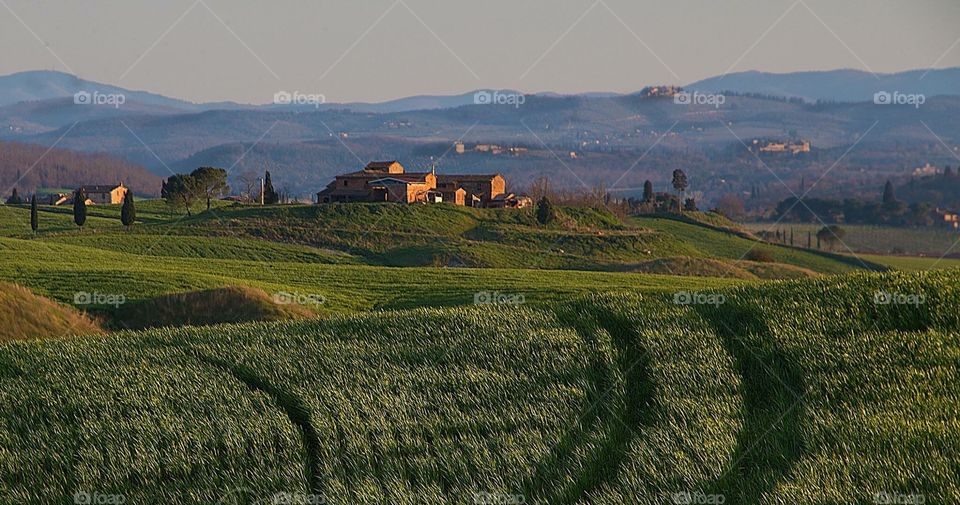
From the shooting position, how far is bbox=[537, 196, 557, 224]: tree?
103 meters

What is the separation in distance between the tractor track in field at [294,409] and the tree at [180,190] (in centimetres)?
7893

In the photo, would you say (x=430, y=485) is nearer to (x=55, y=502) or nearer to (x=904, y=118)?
(x=55, y=502)

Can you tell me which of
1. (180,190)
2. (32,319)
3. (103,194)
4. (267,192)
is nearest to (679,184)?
(267,192)

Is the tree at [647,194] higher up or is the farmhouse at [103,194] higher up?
the tree at [647,194]

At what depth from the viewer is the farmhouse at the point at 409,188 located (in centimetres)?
10569

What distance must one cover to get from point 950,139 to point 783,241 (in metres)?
24.9

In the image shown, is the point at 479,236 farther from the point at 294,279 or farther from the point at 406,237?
the point at 294,279

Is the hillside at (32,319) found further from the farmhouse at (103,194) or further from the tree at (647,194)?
the tree at (647,194)

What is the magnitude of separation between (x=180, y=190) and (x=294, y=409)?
8274 cm

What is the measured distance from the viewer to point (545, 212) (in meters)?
104

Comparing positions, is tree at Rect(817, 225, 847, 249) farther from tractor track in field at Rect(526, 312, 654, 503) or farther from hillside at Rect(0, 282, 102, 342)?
tractor track in field at Rect(526, 312, 654, 503)

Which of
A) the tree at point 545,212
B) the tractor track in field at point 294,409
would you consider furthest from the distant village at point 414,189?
the tractor track in field at point 294,409

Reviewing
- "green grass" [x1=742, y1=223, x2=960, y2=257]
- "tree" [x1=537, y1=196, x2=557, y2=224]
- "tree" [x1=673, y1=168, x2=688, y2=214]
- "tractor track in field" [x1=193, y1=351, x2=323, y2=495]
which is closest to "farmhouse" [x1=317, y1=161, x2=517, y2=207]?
"tree" [x1=537, y1=196, x2=557, y2=224]

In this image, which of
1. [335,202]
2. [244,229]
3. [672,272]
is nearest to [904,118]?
[672,272]
